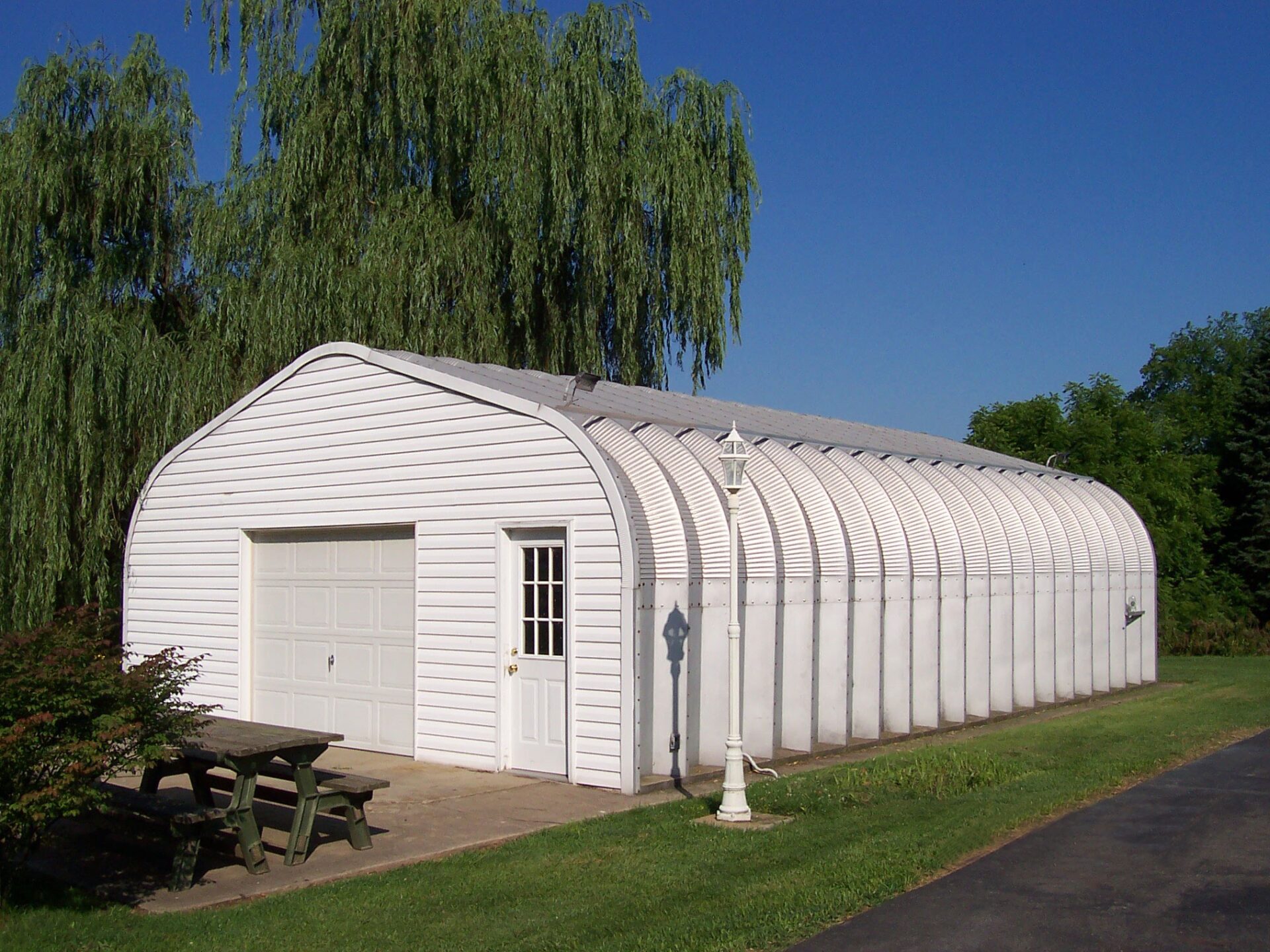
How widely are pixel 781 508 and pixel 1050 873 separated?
5842 mm

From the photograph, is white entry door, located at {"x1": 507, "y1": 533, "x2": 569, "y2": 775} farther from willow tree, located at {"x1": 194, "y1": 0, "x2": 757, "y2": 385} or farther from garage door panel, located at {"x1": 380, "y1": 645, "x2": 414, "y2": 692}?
willow tree, located at {"x1": 194, "y1": 0, "x2": 757, "y2": 385}

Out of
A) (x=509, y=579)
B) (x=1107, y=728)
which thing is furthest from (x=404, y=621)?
(x=1107, y=728)

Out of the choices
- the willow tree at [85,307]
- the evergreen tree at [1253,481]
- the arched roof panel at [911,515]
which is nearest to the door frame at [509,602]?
the arched roof panel at [911,515]

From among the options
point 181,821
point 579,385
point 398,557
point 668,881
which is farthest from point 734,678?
point 579,385

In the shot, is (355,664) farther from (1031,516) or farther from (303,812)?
(1031,516)

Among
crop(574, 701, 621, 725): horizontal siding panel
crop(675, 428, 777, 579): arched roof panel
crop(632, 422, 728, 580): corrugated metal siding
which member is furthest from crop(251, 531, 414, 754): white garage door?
crop(675, 428, 777, 579): arched roof panel

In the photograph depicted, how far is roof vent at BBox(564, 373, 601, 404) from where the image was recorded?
13.6 meters

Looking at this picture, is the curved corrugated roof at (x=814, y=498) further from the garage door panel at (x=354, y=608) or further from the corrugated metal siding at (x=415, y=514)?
the garage door panel at (x=354, y=608)

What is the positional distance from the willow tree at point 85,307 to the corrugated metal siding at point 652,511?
9395 mm

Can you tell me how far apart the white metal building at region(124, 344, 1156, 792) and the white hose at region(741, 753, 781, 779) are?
304 mm

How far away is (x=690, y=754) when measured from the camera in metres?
11.4

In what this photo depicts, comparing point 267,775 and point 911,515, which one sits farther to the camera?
point 911,515

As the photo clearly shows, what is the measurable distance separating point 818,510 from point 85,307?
11.9 meters

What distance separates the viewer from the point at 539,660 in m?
11.8
